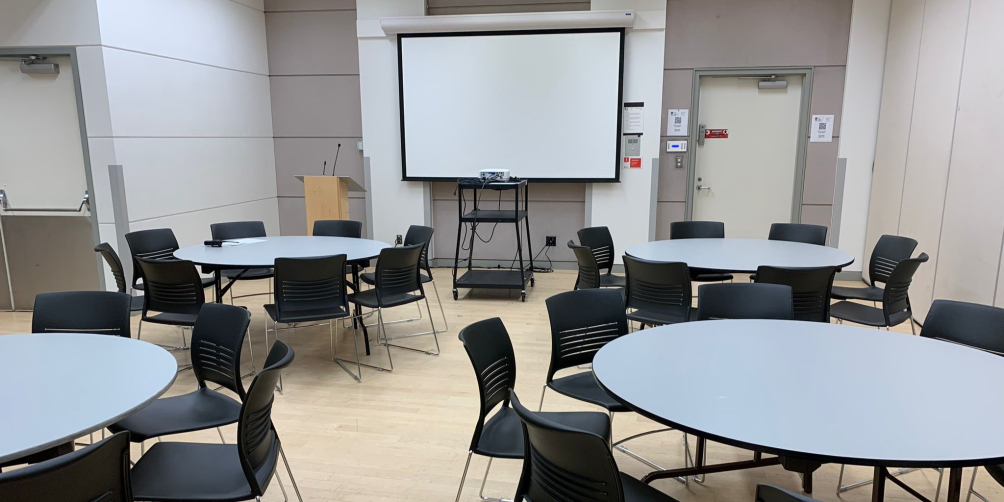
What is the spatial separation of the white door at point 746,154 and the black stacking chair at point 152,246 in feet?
18.4

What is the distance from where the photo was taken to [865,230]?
22.6 ft

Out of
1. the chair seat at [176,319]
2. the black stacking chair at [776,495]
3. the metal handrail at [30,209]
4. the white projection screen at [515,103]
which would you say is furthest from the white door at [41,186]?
the black stacking chair at [776,495]

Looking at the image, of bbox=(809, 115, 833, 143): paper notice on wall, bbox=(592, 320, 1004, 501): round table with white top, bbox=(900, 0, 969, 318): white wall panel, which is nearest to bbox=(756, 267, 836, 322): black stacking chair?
bbox=(592, 320, 1004, 501): round table with white top

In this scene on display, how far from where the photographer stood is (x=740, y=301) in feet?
10.2

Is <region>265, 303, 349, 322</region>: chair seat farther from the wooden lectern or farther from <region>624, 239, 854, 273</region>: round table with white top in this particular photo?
the wooden lectern

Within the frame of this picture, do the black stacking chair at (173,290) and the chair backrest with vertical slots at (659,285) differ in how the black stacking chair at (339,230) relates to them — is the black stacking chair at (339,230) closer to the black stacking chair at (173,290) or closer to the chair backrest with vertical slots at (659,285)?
the black stacking chair at (173,290)

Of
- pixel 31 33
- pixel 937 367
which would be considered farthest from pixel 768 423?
pixel 31 33

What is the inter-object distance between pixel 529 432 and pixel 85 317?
245 centimetres

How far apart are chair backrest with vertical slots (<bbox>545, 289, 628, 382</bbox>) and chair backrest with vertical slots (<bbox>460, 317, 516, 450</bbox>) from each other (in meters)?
0.33

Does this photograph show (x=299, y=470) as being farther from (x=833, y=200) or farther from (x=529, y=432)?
(x=833, y=200)

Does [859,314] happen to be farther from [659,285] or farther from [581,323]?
[581,323]

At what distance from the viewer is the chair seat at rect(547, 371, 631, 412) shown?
103 inches

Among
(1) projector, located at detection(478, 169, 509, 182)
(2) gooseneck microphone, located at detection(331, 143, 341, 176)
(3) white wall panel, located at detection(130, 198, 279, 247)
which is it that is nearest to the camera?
(3) white wall panel, located at detection(130, 198, 279, 247)

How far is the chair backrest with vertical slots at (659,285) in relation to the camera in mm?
3670
